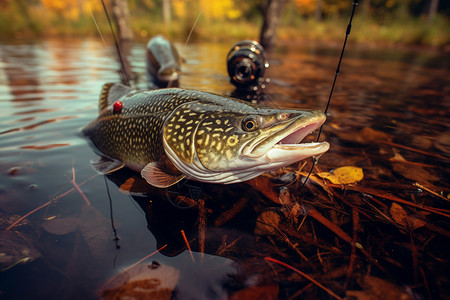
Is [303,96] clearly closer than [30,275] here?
No

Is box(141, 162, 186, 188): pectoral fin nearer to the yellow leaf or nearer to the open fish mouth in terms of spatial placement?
the open fish mouth

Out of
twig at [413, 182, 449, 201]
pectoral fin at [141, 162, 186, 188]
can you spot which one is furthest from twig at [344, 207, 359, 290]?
pectoral fin at [141, 162, 186, 188]

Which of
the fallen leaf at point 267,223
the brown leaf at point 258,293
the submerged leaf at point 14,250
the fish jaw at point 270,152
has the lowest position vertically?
the brown leaf at point 258,293

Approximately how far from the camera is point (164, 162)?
7.22 feet

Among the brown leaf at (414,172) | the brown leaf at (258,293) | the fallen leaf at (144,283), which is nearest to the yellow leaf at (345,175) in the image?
the brown leaf at (414,172)

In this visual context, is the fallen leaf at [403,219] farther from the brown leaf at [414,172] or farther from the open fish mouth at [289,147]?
the open fish mouth at [289,147]

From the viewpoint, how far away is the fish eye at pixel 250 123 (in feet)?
5.92

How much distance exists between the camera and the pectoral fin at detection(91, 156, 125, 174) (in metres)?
2.55

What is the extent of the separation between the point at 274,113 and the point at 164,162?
1090mm

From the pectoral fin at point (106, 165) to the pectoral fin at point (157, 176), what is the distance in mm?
602

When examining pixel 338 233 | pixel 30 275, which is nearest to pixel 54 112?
pixel 30 275

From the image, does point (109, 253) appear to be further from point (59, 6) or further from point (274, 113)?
point (59, 6)

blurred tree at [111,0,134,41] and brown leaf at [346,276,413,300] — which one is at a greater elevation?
blurred tree at [111,0,134,41]

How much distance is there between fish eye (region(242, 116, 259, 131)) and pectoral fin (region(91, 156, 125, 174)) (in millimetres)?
1532
